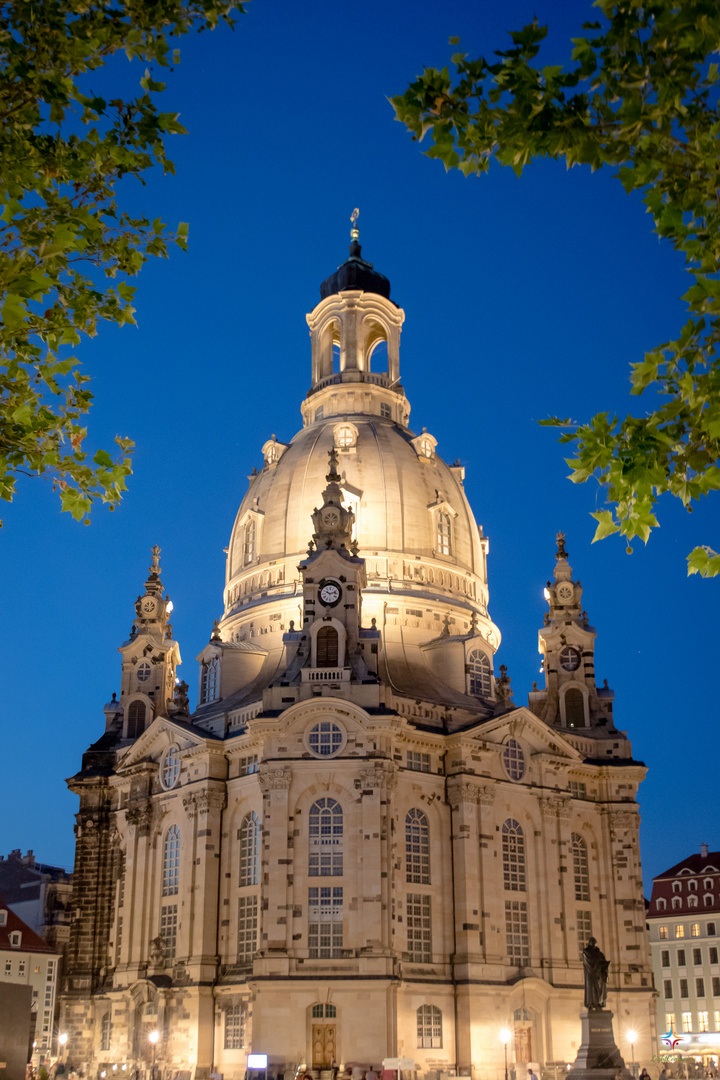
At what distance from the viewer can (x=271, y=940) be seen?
55844 millimetres

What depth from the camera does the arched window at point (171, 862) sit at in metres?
64.6

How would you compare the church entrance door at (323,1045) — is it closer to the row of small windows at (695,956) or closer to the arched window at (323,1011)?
the arched window at (323,1011)

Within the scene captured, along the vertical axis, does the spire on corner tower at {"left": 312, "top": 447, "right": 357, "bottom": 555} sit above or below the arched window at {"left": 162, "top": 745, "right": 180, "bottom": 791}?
above

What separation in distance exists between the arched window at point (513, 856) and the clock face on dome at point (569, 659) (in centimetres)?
1310

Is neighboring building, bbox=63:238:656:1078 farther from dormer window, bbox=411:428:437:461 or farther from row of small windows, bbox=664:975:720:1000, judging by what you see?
row of small windows, bbox=664:975:720:1000

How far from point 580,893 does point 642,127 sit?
5963 centimetres

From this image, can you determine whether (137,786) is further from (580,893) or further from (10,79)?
(10,79)

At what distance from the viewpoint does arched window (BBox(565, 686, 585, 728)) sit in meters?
73.1

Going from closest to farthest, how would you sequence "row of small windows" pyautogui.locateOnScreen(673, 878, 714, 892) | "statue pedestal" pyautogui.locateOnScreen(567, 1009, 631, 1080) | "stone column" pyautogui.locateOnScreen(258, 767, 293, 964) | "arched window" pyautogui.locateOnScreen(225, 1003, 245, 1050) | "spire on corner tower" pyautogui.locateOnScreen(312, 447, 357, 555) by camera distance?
"statue pedestal" pyautogui.locateOnScreen(567, 1009, 631, 1080), "stone column" pyautogui.locateOnScreen(258, 767, 293, 964), "arched window" pyautogui.locateOnScreen(225, 1003, 245, 1050), "spire on corner tower" pyautogui.locateOnScreen(312, 447, 357, 555), "row of small windows" pyautogui.locateOnScreen(673, 878, 714, 892)

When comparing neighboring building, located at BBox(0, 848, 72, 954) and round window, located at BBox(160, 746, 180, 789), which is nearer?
round window, located at BBox(160, 746, 180, 789)

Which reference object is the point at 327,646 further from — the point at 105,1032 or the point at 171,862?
the point at 105,1032

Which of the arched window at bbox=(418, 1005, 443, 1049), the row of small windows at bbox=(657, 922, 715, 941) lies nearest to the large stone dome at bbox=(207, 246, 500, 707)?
the arched window at bbox=(418, 1005, 443, 1049)

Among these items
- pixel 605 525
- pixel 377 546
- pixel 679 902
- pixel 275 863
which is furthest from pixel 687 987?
pixel 605 525

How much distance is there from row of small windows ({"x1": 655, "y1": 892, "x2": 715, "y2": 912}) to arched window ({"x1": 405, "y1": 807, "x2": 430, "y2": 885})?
137 feet
